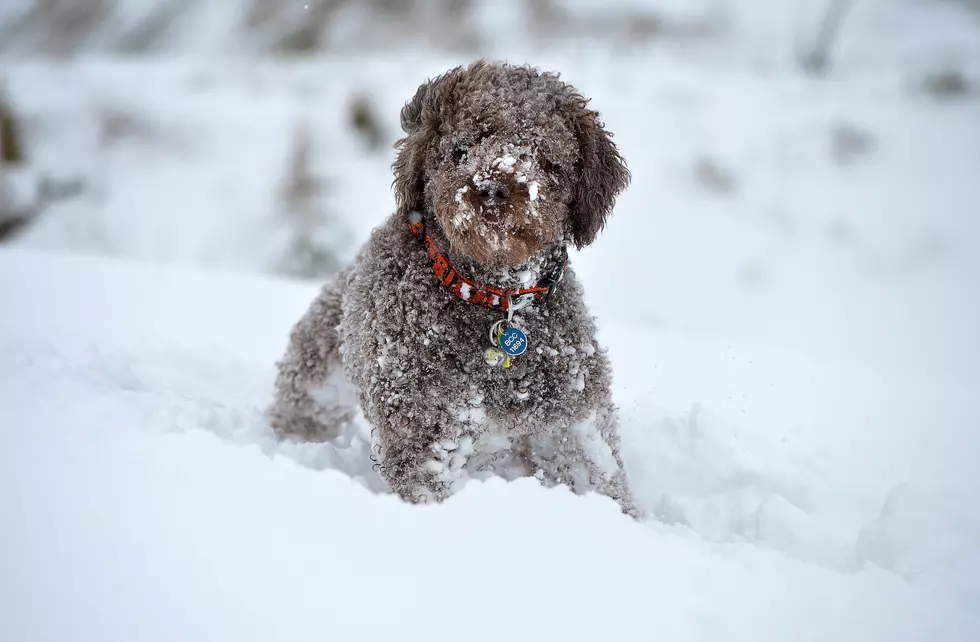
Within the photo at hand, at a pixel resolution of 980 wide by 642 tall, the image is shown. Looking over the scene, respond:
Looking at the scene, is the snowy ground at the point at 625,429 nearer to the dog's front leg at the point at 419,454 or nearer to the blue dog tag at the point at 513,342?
the dog's front leg at the point at 419,454

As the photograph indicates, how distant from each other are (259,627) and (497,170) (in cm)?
160

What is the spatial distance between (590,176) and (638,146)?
29.6 ft

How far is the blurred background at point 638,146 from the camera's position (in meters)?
8.52

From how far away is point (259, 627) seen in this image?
166 cm

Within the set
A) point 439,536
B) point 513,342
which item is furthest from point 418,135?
point 439,536

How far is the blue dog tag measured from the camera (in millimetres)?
2410

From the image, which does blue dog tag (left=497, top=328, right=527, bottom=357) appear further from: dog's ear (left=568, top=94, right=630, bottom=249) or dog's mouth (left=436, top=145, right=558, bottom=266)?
dog's ear (left=568, top=94, right=630, bottom=249)

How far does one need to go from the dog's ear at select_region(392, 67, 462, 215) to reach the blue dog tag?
675 millimetres

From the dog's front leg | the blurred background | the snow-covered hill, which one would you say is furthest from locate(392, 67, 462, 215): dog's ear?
the blurred background

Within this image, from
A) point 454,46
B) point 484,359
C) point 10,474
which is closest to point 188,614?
point 10,474

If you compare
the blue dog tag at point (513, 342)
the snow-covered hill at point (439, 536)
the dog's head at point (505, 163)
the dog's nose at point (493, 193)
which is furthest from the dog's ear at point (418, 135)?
the snow-covered hill at point (439, 536)

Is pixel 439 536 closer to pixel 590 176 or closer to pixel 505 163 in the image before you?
pixel 505 163

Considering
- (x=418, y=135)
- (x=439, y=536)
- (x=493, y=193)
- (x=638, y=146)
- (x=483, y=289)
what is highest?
(x=638, y=146)

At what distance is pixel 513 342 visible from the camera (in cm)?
241
